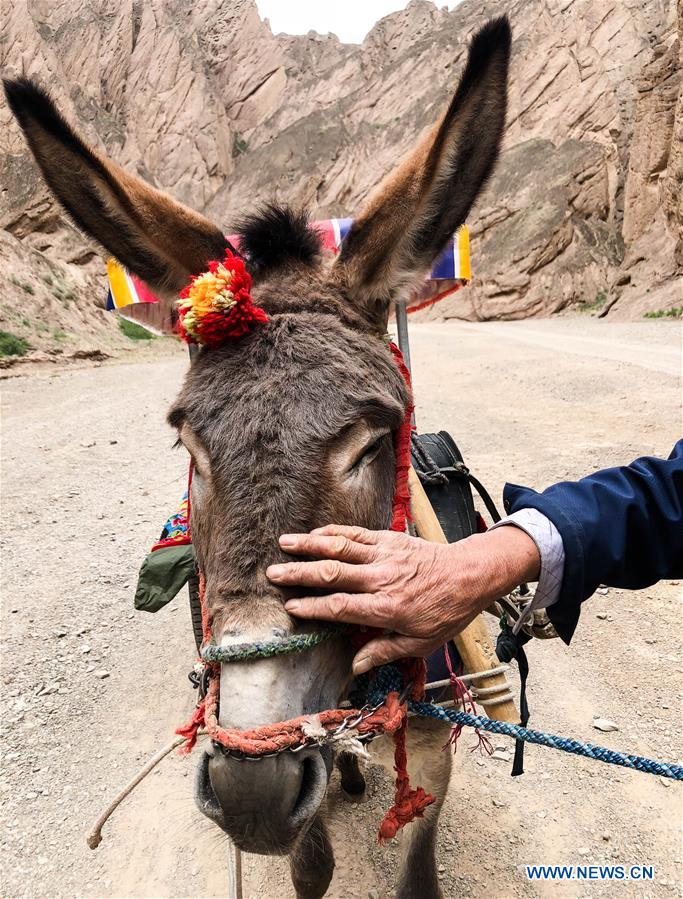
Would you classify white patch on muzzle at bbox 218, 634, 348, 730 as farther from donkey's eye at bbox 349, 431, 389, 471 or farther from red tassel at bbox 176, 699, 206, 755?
donkey's eye at bbox 349, 431, 389, 471

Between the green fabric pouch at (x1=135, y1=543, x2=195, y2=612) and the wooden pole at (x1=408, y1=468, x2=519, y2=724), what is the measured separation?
1.22m

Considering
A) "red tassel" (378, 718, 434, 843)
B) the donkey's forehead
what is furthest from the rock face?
"red tassel" (378, 718, 434, 843)

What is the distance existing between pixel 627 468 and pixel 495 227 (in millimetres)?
37897

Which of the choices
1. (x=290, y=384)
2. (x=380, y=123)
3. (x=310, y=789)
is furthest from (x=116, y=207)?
(x=380, y=123)

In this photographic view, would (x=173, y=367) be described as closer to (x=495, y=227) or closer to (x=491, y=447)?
(x=491, y=447)

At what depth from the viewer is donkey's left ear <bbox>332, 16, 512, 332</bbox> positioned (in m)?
1.78

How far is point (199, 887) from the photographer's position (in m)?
2.60

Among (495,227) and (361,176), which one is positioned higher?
(361,176)

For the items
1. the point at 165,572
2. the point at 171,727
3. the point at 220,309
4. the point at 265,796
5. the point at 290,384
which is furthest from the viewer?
the point at 171,727

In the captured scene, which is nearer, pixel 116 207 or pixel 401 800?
pixel 401 800

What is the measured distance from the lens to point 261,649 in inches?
49.3

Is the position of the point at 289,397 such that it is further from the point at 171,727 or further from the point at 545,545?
the point at 171,727

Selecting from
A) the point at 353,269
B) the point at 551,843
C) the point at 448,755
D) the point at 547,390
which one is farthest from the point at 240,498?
the point at 547,390

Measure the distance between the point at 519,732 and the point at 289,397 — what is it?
120 centimetres
